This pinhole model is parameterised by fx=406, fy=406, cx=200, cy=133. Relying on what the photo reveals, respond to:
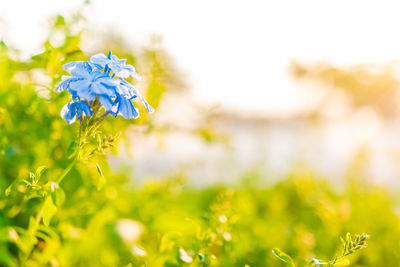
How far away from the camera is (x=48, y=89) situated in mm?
1521

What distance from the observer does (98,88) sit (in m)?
0.96

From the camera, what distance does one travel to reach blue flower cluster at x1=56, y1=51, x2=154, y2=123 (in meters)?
0.97

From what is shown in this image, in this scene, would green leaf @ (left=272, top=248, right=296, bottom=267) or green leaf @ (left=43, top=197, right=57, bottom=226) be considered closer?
green leaf @ (left=43, top=197, right=57, bottom=226)

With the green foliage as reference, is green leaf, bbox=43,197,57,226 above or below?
below

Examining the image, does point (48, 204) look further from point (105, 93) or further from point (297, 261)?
point (297, 261)

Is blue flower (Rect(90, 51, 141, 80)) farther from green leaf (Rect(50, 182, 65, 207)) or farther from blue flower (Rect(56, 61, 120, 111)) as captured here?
green leaf (Rect(50, 182, 65, 207))

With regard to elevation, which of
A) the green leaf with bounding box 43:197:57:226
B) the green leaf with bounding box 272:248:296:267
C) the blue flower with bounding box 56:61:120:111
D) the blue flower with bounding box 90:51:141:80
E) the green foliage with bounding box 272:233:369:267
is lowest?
the green leaf with bounding box 43:197:57:226

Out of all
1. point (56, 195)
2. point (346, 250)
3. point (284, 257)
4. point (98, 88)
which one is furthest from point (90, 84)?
point (346, 250)

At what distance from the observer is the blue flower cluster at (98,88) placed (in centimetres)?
97

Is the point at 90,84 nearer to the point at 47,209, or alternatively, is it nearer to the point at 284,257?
the point at 47,209

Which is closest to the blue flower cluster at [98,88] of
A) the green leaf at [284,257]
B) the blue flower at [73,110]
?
the blue flower at [73,110]

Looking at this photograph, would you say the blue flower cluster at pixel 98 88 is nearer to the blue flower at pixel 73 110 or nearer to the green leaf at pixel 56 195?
the blue flower at pixel 73 110

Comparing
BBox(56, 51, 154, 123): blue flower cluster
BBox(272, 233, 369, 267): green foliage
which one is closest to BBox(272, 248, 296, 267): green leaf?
BBox(272, 233, 369, 267): green foliage

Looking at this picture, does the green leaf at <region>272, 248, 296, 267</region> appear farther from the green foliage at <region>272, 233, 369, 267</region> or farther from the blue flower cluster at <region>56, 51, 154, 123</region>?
the blue flower cluster at <region>56, 51, 154, 123</region>
